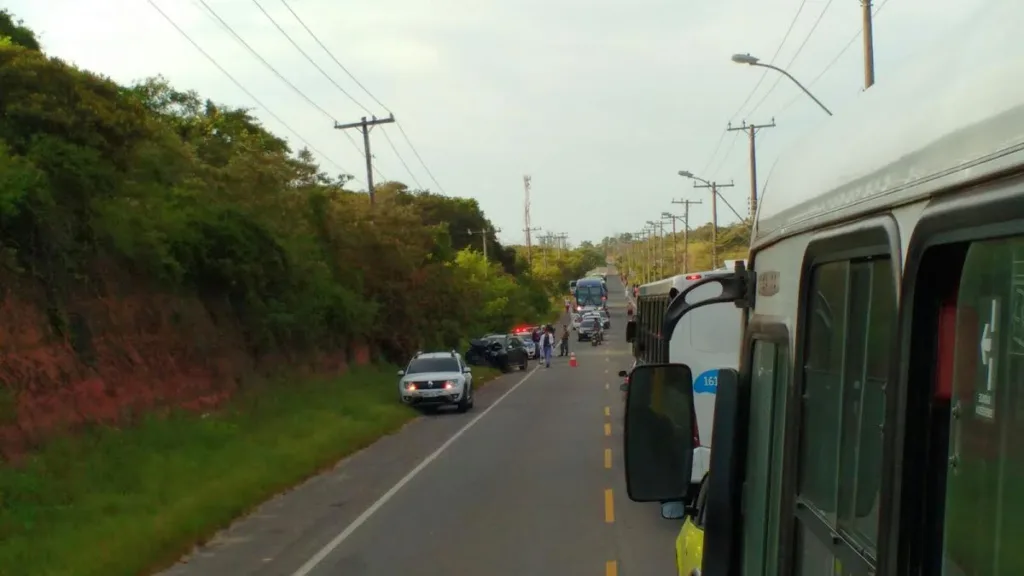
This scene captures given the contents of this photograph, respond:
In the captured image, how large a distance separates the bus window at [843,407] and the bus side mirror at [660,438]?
2.80 ft

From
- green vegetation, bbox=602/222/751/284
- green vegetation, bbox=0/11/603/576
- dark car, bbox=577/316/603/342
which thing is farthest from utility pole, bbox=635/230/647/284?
green vegetation, bbox=0/11/603/576

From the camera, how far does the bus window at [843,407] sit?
7.49ft

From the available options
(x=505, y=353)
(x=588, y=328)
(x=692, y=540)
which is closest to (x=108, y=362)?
(x=692, y=540)

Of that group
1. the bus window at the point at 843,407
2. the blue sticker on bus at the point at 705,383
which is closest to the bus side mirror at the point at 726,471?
the bus window at the point at 843,407

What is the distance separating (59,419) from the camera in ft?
57.1

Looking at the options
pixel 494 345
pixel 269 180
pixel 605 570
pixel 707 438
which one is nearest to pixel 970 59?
pixel 605 570

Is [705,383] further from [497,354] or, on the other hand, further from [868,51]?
[497,354]

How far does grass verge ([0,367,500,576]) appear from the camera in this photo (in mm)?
11805

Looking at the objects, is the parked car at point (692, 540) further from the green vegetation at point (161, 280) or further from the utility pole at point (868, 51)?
the utility pole at point (868, 51)

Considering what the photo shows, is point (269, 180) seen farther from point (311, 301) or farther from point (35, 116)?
point (35, 116)

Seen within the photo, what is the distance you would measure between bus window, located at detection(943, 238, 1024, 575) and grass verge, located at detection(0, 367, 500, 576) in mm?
10269

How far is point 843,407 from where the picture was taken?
2.56 meters

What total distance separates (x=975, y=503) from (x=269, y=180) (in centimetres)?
2837

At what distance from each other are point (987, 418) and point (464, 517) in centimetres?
1259
